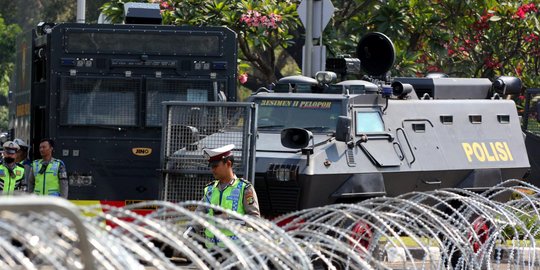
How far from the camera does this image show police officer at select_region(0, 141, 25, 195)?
15594mm

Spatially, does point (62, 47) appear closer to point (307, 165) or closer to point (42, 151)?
point (42, 151)

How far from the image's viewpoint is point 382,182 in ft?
48.1

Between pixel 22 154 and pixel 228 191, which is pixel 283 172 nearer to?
pixel 228 191

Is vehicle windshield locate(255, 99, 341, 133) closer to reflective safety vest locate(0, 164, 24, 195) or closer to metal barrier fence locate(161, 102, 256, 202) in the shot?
metal barrier fence locate(161, 102, 256, 202)

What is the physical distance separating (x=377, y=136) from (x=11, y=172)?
13.5 ft

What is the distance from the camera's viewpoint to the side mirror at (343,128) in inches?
554

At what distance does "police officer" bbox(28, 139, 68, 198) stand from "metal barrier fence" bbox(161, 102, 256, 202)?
1.33 meters

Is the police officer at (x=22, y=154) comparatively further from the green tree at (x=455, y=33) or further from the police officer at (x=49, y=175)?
the green tree at (x=455, y=33)

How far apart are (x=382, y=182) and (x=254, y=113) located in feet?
5.41

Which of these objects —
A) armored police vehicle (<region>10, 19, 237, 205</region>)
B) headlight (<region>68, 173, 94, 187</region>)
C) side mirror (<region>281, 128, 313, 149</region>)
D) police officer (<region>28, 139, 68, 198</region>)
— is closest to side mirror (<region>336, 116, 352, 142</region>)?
side mirror (<region>281, 128, 313, 149</region>)

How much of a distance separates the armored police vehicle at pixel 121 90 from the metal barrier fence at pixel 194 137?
1.59 m

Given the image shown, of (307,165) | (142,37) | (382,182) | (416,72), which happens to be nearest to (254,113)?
(307,165)

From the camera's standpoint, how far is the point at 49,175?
1500cm

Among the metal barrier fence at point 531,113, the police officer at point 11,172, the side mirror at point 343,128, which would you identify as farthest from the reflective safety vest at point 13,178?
the metal barrier fence at point 531,113
